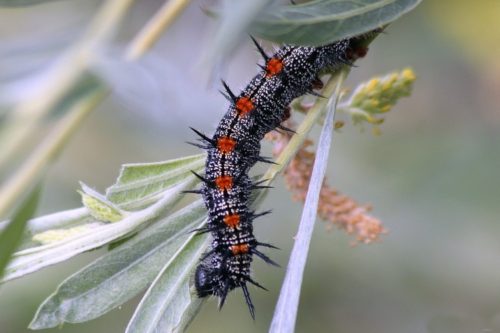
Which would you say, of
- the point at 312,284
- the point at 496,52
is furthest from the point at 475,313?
the point at 496,52

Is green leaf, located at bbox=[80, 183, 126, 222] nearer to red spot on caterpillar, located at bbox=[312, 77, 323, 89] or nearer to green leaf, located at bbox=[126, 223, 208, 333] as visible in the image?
green leaf, located at bbox=[126, 223, 208, 333]

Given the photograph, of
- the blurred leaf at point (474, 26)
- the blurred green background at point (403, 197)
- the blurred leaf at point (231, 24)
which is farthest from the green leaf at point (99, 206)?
the blurred leaf at point (474, 26)

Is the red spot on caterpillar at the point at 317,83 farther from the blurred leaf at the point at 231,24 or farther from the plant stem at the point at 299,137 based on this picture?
the blurred leaf at the point at 231,24

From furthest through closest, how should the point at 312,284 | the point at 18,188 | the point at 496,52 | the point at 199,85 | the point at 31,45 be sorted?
the point at 312,284
the point at 496,52
the point at 31,45
the point at 199,85
the point at 18,188

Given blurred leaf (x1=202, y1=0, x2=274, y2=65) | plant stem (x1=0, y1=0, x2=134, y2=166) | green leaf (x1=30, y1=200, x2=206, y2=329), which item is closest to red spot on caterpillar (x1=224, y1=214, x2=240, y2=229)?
green leaf (x1=30, y1=200, x2=206, y2=329)

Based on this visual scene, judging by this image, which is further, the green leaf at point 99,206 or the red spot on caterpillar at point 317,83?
the red spot on caterpillar at point 317,83

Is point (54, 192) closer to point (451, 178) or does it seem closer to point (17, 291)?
point (17, 291)

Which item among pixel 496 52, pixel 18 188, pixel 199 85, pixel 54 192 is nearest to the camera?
pixel 18 188
